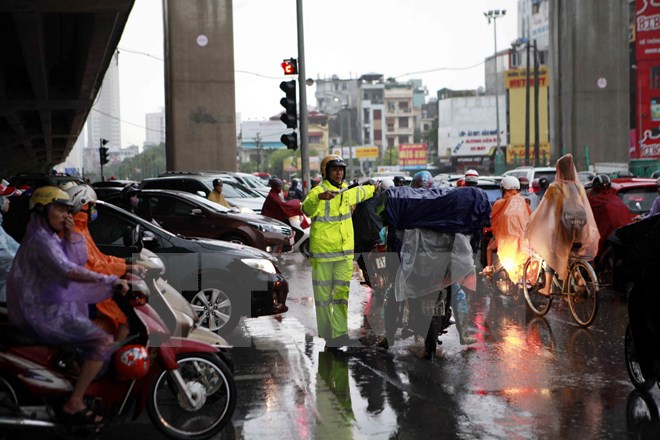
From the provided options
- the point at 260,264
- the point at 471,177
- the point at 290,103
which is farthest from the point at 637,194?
the point at 290,103

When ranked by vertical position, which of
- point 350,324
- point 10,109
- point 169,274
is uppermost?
point 10,109

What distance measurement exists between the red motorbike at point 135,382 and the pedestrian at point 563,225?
227 inches

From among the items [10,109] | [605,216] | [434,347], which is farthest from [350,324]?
[10,109]

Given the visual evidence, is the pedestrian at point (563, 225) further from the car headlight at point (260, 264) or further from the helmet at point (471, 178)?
the car headlight at point (260, 264)

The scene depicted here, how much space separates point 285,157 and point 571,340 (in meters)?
130

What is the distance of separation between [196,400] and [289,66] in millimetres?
16524

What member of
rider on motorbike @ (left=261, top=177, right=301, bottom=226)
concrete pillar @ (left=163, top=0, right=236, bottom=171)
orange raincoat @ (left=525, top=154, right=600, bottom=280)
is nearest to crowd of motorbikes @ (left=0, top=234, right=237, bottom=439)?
orange raincoat @ (left=525, top=154, right=600, bottom=280)

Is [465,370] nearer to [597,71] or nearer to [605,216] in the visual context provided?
[605,216]

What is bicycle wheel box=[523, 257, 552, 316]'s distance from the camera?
11.0 metres

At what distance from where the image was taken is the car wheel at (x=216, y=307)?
9.46 m

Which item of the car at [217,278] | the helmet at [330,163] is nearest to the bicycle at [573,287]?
the helmet at [330,163]

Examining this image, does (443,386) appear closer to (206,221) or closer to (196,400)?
(196,400)

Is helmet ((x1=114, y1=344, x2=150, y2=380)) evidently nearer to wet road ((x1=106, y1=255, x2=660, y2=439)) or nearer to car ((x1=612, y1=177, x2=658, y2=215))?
wet road ((x1=106, y1=255, x2=660, y2=439))

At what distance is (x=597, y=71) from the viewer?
143 ft
